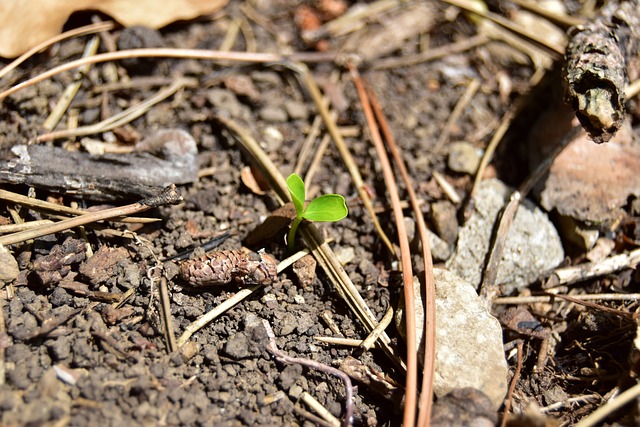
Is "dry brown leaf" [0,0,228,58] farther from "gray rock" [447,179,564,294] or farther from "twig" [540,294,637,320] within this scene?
"twig" [540,294,637,320]

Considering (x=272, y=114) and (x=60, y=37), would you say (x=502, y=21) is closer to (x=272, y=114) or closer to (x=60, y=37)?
(x=272, y=114)

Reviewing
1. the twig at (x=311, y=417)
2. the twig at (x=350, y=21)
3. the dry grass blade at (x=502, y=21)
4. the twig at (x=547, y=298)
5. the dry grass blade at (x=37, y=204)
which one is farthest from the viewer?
the twig at (x=350, y=21)

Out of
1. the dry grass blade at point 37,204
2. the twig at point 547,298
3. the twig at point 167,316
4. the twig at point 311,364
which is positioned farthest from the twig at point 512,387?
the dry grass blade at point 37,204

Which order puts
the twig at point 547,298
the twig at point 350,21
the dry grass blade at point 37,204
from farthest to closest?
1. the twig at point 350,21
2. the twig at point 547,298
3. the dry grass blade at point 37,204

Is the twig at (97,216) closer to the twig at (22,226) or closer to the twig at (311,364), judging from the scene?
the twig at (22,226)

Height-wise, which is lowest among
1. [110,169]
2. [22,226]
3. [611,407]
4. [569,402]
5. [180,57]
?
[569,402]

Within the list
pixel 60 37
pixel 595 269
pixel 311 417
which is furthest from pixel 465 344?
pixel 60 37

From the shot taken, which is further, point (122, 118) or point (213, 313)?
point (122, 118)
